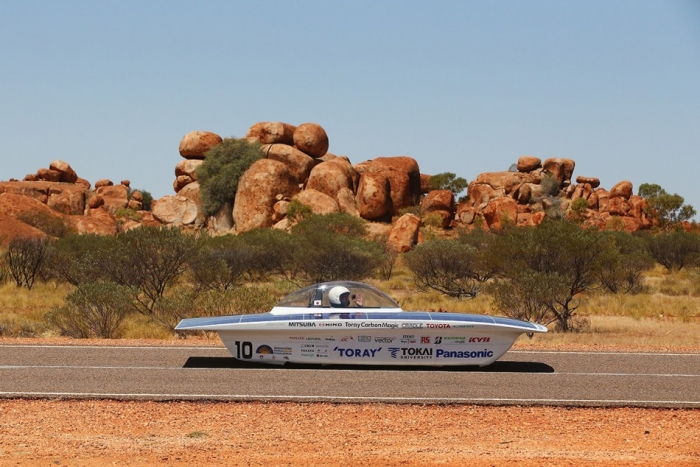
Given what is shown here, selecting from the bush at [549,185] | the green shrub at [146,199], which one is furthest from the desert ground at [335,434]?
the green shrub at [146,199]

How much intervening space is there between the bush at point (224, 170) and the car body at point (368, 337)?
5140cm

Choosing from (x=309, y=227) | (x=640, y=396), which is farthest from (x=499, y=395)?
(x=309, y=227)

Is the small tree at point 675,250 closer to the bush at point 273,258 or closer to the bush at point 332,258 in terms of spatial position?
the bush at point 332,258

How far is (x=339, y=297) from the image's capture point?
45.8 feet

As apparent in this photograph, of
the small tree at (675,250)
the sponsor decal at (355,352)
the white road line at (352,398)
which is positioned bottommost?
the white road line at (352,398)

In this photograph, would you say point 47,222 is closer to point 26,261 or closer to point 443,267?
point 26,261

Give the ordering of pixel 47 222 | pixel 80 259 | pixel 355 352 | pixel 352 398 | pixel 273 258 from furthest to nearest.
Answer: pixel 47 222 → pixel 273 258 → pixel 80 259 → pixel 355 352 → pixel 352 398

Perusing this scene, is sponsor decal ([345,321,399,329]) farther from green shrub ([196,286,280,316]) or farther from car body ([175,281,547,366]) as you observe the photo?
green shrub ([196,286,280,316])

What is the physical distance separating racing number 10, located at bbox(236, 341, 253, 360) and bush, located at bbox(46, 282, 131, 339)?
7.32 m

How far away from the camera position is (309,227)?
1868 inches

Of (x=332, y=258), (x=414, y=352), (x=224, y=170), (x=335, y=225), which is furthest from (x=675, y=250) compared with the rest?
(x=414, y=352)

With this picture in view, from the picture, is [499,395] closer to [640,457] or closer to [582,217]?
[640,457]

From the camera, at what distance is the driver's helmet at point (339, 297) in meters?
14.0

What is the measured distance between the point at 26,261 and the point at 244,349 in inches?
969
